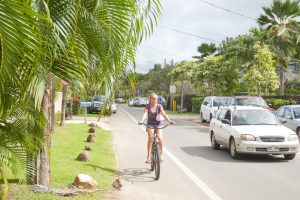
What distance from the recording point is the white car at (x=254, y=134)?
12.5 metres

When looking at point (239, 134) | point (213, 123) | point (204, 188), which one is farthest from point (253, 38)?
point (204, 188)

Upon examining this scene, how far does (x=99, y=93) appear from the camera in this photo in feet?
17.7

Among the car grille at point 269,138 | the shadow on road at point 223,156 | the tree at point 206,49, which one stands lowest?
the shadow on road at point 223,156

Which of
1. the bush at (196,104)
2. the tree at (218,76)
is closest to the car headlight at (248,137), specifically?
the tree at (218,76)

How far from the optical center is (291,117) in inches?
773

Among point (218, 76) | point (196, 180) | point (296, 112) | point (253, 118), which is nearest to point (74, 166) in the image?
point (196, 180)

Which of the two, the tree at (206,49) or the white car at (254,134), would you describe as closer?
the white car at (254,134)

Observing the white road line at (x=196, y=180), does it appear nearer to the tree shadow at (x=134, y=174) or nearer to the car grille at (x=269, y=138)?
the tree shadow at (x=134, y=174)

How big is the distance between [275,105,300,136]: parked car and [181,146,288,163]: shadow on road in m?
4.70

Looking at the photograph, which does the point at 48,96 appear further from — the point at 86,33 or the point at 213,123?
the point at 213,123

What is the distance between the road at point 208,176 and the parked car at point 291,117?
16.8 ft

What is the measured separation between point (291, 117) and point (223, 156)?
6895 millimetres

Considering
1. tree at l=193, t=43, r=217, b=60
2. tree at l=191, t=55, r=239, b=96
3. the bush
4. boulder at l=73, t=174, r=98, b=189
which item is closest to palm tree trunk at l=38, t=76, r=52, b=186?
boulder at l=73, t=174, r=98, b=189

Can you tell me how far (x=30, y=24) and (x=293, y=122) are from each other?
1740cm
